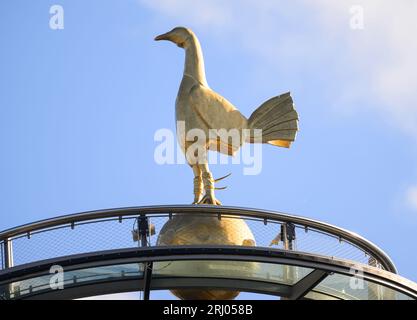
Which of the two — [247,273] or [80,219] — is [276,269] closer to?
[247,273]

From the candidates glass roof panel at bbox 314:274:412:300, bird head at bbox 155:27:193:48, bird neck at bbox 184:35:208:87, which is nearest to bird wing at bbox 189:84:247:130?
bird neck at bbox 184:35:208:87

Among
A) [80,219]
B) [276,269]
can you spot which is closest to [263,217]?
[276,269]

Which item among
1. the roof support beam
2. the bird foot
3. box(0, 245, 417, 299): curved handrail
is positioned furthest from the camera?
the bird foot

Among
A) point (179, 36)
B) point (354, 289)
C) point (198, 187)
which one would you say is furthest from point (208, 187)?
point (354, 289)

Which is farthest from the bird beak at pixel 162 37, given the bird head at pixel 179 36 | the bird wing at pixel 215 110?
the bird wing at pixel 215 110

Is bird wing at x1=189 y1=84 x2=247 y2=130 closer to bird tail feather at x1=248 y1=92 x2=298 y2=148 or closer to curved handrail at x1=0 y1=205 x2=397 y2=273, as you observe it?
bird tail feather at x1=248 y1=92 x2=298 y2=148

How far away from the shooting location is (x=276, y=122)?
3553 cm

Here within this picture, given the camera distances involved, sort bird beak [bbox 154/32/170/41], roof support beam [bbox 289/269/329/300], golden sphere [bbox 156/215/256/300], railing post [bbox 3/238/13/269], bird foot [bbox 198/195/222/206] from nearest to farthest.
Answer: roof support beam [bbox 289/269/329/300] → railing post [bbox 3/238/13/269] → golden sphere [bbox 156/215/256/300] → bird foot [bbox 198/195/222/206] → bird beak [bbox 154/32/170/41]

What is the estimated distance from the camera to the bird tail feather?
116 feet

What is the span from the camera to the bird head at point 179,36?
121 ft

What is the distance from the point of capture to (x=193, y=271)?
29906 mm
